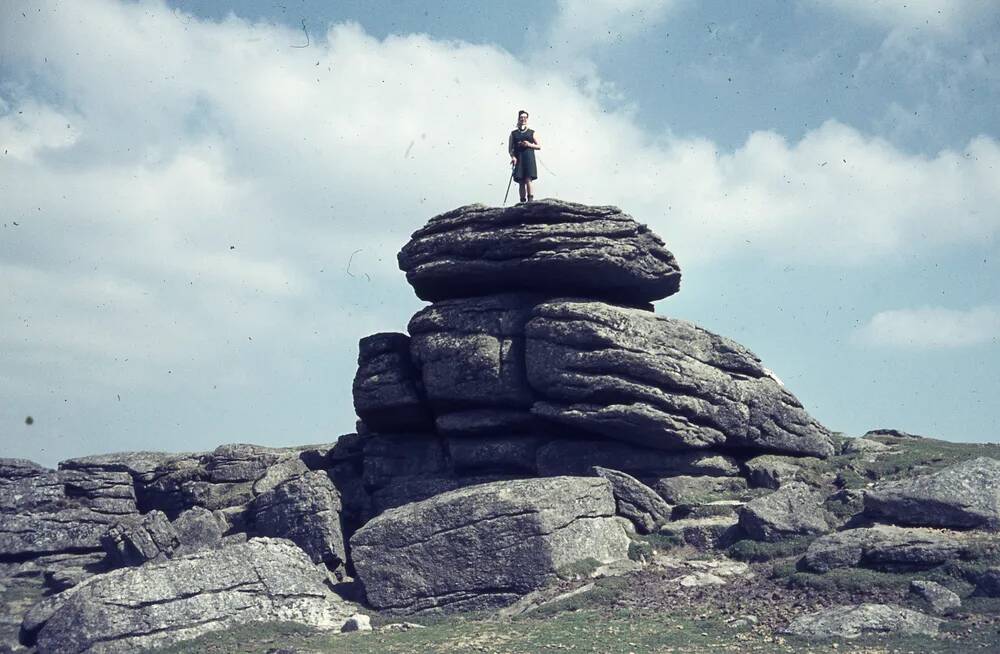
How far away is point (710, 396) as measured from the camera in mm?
41594

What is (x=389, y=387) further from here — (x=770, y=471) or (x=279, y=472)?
(x=770, y=471)

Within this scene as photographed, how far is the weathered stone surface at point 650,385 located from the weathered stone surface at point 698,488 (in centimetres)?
149

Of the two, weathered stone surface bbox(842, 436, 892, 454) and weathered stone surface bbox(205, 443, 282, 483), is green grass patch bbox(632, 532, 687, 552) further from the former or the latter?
weathered stone surface bbox(205, 443, 282, 483)

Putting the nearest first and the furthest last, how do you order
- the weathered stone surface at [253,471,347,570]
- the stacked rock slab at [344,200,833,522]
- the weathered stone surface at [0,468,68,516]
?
the weathered stone surface at [253,471,347,570]
the stacked rock slab at [344,200,833,522]
the weathered stone surface at [0,468,68,516]

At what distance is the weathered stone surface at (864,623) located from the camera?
25422 millimetres

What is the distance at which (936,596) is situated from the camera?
27.2 meters

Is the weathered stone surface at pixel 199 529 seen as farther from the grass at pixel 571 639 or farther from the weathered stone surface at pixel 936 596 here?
the weathered stone surface at pixel 936 596

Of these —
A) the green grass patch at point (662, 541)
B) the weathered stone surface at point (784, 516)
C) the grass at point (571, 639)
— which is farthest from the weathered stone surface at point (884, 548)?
the green grass patch at point (662, 541)

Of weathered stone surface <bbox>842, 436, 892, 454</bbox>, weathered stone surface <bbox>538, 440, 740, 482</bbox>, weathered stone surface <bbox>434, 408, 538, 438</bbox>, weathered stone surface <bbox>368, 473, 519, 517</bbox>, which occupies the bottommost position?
weathered stone surface <bbox>368, 473, 519, 517</bbox>

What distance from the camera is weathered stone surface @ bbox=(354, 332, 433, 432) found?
44.6m

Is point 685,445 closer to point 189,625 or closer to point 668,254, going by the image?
point 668,254

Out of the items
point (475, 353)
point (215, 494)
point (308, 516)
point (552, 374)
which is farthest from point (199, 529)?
point (552, 374)

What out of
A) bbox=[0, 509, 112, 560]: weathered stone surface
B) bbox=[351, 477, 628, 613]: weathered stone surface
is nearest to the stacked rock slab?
bbox=[351, 477, 628, 613]: weathered stone surface

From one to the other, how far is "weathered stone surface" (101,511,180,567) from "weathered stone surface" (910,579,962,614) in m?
29.7
